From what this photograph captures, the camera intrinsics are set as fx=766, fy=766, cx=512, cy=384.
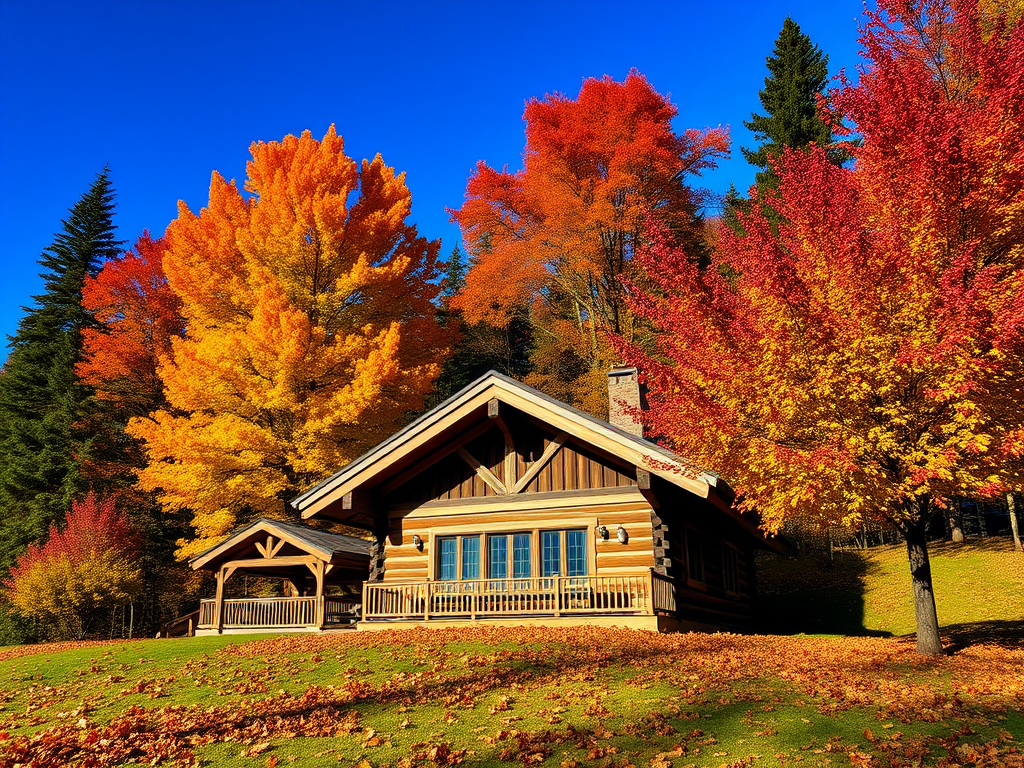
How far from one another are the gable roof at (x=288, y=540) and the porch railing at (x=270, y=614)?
1.30 metres

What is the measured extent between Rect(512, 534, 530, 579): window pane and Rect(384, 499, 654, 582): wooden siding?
0.34m

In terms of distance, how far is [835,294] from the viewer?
11.2 m

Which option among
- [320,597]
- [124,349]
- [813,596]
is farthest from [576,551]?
[124,349]

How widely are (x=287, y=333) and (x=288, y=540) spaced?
267 inches

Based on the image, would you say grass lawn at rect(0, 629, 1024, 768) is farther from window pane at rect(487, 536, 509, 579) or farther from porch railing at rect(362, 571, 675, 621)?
window pane at rect(487, 536, 509, 579)

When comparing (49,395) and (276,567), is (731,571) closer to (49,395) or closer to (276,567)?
(276,567)

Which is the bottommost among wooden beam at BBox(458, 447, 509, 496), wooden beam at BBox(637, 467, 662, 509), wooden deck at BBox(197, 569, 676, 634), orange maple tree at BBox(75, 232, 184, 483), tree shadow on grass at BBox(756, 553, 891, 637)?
tree shadow on grass at BBox(756, 553, 891, 637)

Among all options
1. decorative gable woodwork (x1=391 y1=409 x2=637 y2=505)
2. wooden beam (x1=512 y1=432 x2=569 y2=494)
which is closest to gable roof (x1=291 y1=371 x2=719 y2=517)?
decorative gable woodwork (x1=391 y1=409 x2=637 y2=505)

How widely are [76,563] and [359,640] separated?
17.6 meters

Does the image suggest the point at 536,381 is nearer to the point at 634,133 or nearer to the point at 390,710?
the point at 634,133

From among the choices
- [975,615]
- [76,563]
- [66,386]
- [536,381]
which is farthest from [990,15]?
[66,386]

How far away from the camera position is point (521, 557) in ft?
61.2

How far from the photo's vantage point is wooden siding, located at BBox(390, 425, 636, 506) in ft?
59.9

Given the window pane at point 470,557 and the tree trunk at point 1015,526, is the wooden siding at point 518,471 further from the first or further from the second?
the tree trunk at point 1015,526
